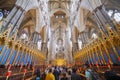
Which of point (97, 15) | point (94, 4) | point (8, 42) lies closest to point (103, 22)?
point (97, 15)

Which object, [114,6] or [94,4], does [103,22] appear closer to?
[94,4]

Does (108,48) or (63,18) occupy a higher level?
(63,18)

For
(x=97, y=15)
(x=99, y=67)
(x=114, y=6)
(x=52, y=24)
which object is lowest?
(x=99, y=67)

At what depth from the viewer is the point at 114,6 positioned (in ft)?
49.0

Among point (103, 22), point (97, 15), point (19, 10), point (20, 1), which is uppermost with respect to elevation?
point (20, 1)

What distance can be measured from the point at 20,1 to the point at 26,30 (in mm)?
11873

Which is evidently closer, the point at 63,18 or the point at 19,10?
the point at 19,10

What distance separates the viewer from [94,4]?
31.9ft

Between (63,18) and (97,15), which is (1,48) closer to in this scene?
(97,15)

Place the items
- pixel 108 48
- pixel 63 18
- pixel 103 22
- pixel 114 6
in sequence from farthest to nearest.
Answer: pixel 63 18
pixel 114 6
pixel 103 22
pixel 108 48

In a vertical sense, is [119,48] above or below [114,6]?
below

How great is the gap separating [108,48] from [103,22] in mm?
2574

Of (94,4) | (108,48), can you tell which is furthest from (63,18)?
(108,48)

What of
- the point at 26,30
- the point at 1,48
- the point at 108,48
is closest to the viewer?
the point at 1,48
